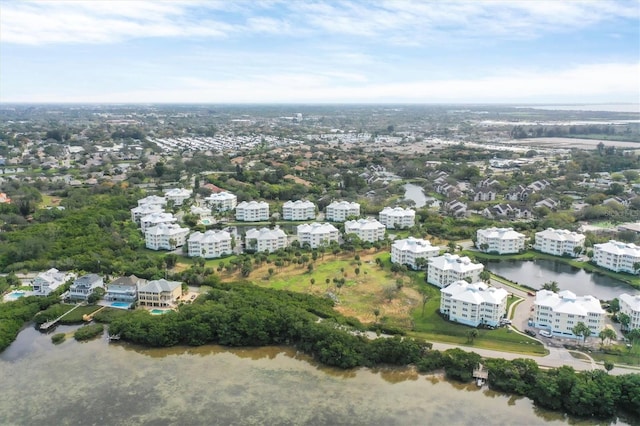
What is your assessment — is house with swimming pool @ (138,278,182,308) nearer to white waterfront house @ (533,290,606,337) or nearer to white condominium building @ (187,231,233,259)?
white condominium building @ (187,231,233,259)

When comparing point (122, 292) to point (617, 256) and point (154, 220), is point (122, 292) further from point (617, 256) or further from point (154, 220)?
point (617, 256)

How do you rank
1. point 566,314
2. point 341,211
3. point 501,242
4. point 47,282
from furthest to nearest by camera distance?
point 341,211 < point 501,242 < point 47,282 < point 566,314

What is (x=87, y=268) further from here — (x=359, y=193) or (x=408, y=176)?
(x=408, y=176)

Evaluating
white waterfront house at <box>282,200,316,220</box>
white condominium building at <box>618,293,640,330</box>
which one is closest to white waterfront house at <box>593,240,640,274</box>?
white condominium building at <box>618,293,640,330</box>

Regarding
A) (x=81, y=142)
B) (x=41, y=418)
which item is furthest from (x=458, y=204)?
(x=81, y=142)

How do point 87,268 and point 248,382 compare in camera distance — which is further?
point 87,268

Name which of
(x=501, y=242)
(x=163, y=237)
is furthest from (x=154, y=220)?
(x=501, y=242)

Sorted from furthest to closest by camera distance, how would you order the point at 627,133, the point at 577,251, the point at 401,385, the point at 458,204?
the point at 627,133 < the point at 458,204 < the point at 577,251 < the point at 401,385
